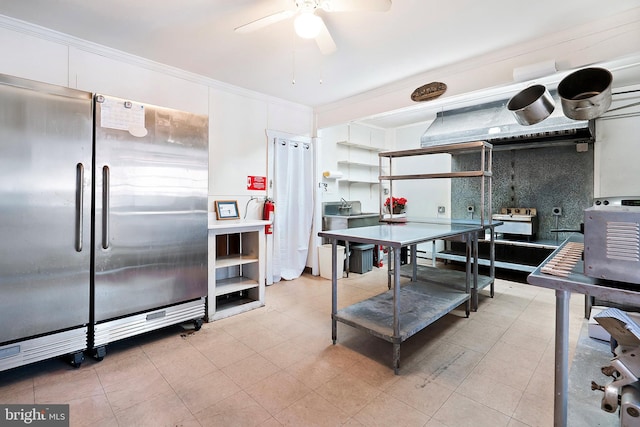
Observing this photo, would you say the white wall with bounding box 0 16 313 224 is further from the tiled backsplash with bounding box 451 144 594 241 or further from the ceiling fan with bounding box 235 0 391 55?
the tiled backsplash with bounding box 451 144 594 241

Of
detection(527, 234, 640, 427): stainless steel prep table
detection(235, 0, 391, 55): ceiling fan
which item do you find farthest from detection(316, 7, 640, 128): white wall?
detection(527, 234, 640, 427): stainless steel prep table

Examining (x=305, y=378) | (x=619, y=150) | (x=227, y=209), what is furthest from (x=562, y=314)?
(x=619, y=150)

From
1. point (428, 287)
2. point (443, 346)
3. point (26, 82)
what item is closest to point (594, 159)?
point (428, 287)

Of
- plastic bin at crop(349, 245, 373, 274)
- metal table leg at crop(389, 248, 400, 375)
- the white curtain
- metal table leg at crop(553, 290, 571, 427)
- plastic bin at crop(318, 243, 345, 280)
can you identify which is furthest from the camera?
plastic bin at crop(349, 245, 373, 274)

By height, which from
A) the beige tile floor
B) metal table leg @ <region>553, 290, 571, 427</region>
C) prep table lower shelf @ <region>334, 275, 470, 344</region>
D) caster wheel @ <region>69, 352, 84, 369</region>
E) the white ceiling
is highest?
the white ceiling

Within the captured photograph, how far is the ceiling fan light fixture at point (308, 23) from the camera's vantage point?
1970 mm

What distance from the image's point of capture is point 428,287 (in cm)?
327

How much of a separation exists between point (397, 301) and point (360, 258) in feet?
9.12

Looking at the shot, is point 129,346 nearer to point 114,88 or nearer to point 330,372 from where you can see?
point 330,372

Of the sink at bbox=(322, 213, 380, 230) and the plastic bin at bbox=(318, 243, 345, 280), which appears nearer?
the plastic bin at bbox=(318, 243, 345, 280)

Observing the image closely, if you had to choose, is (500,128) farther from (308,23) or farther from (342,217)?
(308,23)

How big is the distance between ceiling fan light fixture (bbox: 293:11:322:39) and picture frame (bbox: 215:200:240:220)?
2343mm

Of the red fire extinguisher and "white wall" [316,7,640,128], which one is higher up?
"white wall" [316,7,640,128]

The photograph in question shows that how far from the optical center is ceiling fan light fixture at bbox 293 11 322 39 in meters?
1.97
